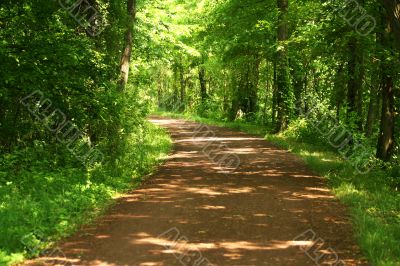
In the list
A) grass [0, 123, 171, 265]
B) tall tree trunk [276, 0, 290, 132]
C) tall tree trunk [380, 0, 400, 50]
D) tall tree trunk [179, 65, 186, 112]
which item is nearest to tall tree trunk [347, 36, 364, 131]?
tall tree trunk [380, 0, 400, 50]

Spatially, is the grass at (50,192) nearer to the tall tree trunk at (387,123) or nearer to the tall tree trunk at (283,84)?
the tall tree trunk at (387,123)

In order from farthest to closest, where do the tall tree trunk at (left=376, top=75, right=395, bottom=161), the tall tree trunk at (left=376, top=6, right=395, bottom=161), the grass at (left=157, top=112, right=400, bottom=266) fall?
1. the tall tree trunk at (left=376, top=75, right=395, bottom=161)
2. the tall tree trunk at (left=376, top=6, right=395, bottom=161)
3. the grass at (left=157, top=112, right=400, bottom=266)

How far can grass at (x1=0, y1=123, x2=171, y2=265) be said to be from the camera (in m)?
7.40

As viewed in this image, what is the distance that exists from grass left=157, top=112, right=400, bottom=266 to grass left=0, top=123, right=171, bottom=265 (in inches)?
211

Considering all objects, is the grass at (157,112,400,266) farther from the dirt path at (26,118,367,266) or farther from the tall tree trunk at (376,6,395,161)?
the tall tree trunk at (376,6,395,161)

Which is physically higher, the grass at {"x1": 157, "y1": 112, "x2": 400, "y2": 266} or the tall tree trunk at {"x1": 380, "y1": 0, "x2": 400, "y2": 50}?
the tall tree trunk at {"x1": 380, "y1": 0, "x2": 400, "y2": 50}

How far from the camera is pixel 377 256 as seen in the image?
267 inches

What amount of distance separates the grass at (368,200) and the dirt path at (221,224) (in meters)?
0.26

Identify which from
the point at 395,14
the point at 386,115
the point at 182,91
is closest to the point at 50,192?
the point at 395,14

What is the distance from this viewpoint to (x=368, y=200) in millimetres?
10266

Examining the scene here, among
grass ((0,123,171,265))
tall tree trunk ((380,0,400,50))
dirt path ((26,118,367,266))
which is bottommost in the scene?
dirt path ((26,118,367,266))

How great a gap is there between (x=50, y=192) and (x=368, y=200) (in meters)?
7.38

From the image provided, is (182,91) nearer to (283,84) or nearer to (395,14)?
(283,84)

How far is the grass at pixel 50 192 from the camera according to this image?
7.40 m
